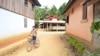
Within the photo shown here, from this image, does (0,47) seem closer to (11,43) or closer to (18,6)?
(11,43)

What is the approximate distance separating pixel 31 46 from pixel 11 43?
4.87 ft

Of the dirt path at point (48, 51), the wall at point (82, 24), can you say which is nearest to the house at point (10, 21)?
the dirt path at point (48, 51)

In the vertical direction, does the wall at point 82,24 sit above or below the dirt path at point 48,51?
above

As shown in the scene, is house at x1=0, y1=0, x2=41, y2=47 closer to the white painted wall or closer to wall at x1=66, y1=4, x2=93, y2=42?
the white painted wall

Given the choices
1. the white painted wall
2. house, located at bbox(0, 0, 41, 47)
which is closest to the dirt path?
house, located at bbox(0, 0, 41, 47)

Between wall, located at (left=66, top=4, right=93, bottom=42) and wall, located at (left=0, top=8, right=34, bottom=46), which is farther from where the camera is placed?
wall, located at (left=0, top=8, right=34, bottom=46)

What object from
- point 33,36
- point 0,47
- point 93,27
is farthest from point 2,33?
point 93,27

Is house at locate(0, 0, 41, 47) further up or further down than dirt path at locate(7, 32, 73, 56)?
further up

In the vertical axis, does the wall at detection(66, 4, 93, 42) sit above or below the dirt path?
above

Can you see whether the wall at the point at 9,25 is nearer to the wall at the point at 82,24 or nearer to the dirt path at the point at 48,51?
the dirt path at the point at 48,51

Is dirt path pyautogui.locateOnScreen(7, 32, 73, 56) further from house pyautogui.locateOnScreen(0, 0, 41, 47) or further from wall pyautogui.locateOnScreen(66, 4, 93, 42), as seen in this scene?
wall pyautogui.locateOnScreen(66, 4, 93, 42)

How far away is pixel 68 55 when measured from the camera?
12.1 meters

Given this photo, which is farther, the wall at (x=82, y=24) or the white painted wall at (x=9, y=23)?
the white painted wall at (x=9, y=23)

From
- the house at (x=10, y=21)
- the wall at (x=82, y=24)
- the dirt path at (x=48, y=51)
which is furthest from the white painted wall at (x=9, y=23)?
the wall at (x=82, y=24)
